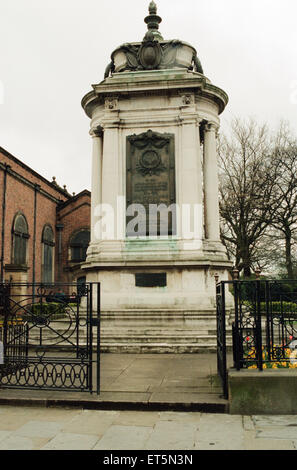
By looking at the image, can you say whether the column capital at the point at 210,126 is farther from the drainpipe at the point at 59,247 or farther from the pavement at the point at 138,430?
the drainpipe at the point at 59,247

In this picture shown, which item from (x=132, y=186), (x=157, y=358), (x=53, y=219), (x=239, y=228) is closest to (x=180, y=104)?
(x=132, y=186)

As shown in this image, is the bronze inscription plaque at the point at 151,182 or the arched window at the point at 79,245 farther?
the arched window at the point at 79,245

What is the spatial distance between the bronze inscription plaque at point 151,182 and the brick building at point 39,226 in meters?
16.6

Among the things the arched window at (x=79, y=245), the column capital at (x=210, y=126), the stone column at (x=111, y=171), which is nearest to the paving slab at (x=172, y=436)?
the stone column at (x=111, y=171)

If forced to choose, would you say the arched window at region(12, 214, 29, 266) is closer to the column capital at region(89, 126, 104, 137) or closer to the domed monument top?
the column capital at region(89, 126, 104, 137)

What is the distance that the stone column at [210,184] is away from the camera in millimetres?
14164

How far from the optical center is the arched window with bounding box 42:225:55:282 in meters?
36.0

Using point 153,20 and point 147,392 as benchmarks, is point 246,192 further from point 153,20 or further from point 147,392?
point 147,392

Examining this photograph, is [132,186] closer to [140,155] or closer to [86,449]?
[140,155]

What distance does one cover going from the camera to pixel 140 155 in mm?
13680

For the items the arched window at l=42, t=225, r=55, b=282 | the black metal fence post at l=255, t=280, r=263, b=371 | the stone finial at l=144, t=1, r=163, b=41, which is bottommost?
the black metal fence post at l=255, t=280, r=263, b=371

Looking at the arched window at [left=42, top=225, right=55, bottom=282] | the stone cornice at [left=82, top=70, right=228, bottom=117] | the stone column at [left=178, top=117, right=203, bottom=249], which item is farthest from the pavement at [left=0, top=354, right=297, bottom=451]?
the arched window at [left=42, top=225, right=55, bottom=282]

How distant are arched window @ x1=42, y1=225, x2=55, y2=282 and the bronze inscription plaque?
932 inches
